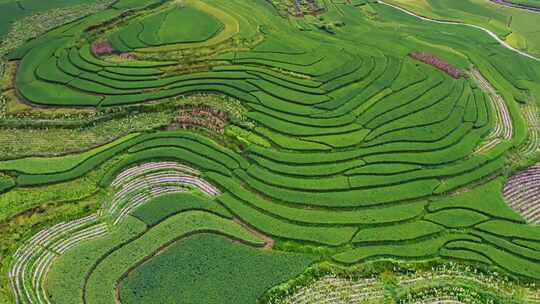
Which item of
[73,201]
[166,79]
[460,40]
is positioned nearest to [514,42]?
[460,40]

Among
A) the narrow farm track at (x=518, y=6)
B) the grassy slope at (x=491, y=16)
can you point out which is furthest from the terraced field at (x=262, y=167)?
the narrow farm track at (x=518, y=6)

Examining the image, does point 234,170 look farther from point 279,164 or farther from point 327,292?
point 327,292

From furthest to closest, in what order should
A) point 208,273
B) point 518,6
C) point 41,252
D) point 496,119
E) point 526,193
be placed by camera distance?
point 518,6
point 496,119
point 526,193
point 41,252
point 208,273

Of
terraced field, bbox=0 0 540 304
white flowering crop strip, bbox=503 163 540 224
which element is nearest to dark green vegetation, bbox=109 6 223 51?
terraced field, bbox=0 0 540 304

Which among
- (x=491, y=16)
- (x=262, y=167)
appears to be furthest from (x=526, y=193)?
(x=491, y=16)

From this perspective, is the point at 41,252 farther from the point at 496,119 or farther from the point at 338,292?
the point at 496,119

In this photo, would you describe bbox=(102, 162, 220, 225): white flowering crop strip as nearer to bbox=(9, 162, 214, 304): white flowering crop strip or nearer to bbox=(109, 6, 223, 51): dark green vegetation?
bbox=(9, 162, 214, 304): white flowering crop strip
